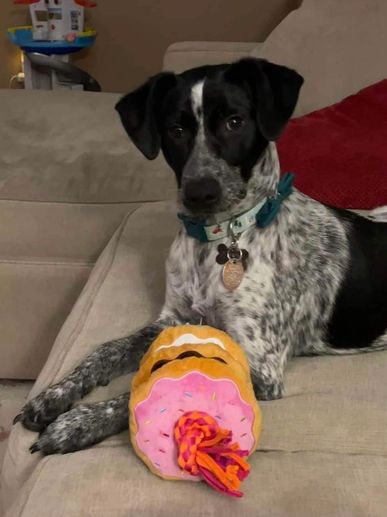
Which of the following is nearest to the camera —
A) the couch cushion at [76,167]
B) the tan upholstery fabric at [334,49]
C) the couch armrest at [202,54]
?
the couch cushion at [76,167]

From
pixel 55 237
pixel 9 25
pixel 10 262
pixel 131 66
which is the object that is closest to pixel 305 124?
pixel 55 237

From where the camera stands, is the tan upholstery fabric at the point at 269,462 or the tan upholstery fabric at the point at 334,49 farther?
the tan upholstery fabric at the point at 334,49

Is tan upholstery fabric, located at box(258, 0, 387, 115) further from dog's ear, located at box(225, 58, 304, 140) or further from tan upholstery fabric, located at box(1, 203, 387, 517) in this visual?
tan upholstery fabric, located at box(1, 203, 387, 517)

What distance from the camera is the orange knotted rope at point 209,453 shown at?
109 centimetres

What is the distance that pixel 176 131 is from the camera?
159 centimetres

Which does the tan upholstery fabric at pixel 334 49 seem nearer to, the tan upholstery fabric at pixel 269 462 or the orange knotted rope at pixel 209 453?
the tan upholstery fabric at pixel 269 462

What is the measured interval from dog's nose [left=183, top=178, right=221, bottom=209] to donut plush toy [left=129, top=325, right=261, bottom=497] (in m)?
0.42

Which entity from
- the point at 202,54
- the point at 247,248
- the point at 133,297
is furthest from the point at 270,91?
the point at 202,54

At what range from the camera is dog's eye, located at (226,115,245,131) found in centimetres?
154

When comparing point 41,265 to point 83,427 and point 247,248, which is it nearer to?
point 247,248

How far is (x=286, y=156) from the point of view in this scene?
231cm

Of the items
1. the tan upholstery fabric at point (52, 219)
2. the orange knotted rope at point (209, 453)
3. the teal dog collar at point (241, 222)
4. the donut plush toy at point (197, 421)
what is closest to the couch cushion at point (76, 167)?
the tan upholstery fabric at point (52, 219)

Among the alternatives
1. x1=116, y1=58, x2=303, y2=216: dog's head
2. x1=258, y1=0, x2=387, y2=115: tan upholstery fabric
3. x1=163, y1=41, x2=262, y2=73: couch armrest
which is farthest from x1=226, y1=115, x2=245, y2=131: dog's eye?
x1=163, y1=41, x2=262, y2=73: couch armrest

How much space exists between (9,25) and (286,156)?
2733 millimetres
